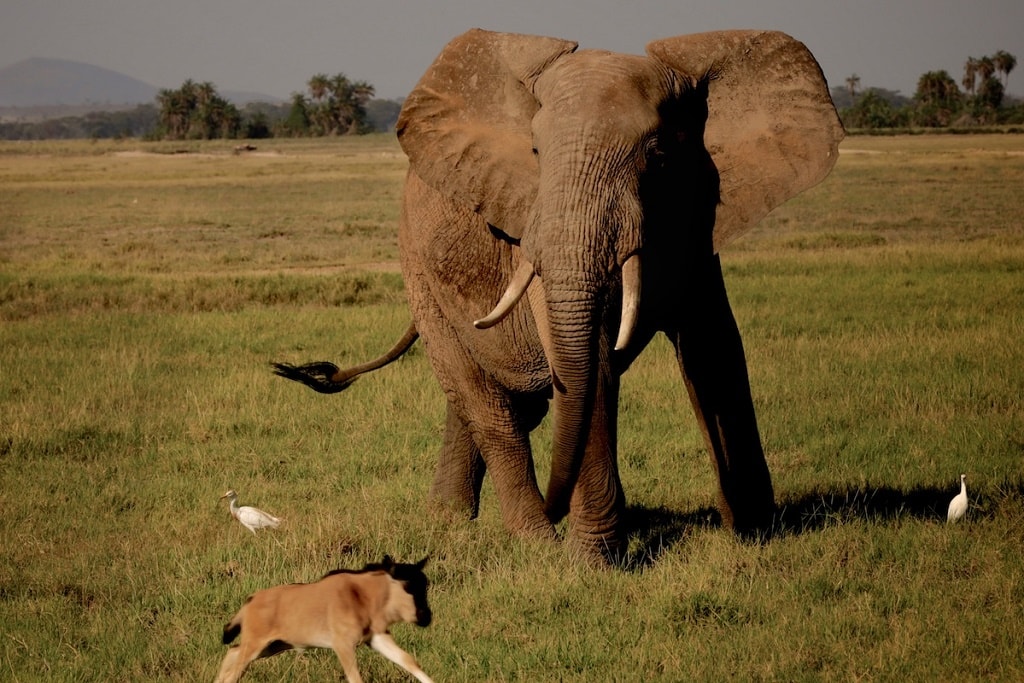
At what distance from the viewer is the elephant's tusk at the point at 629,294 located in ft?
17.7

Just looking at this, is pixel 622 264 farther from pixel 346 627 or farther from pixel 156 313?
pixel 156 313

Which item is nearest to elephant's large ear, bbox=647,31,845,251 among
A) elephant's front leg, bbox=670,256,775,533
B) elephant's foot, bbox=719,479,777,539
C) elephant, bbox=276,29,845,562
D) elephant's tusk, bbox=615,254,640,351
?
elephant, bbox=276,29,845,562

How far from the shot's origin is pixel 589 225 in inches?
210

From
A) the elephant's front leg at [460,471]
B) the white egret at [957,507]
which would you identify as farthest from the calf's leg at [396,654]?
the white egret at [957,507]

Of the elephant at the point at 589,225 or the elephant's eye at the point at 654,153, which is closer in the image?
the elephant at the point at 589,225

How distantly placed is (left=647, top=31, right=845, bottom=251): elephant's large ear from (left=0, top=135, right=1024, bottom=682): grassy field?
185 centimetres

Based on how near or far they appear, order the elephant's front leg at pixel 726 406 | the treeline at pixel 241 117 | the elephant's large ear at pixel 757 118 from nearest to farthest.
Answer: the elephant's large ear at pixel 757 118 < the elephant's front leg at pixel 726 406 < the treeline at pixel 241 117

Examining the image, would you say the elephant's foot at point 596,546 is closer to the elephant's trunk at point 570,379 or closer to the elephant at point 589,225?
the elephant at point 589,225

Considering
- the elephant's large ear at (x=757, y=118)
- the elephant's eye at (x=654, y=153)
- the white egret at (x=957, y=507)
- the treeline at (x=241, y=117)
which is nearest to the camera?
the elephant's eye at (x=654, y=153)

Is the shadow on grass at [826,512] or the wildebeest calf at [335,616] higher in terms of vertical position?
the wildebeest calf at [335,616]

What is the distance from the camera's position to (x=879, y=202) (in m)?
33.8

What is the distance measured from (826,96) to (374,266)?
51.2ft

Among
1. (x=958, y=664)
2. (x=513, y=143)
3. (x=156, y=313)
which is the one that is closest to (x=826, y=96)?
(x=513, y=143)

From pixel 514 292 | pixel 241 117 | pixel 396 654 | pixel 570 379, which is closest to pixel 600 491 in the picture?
pixel 570 379
